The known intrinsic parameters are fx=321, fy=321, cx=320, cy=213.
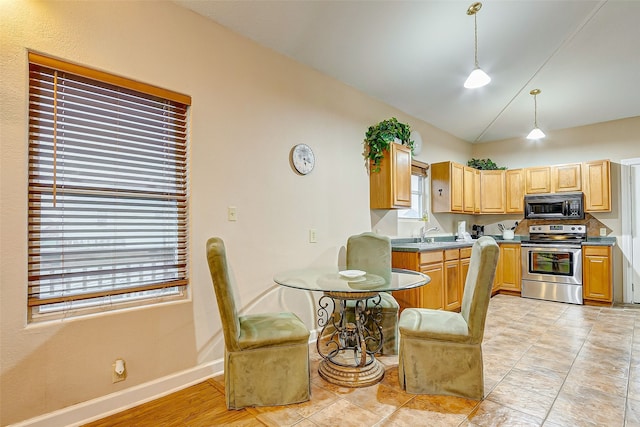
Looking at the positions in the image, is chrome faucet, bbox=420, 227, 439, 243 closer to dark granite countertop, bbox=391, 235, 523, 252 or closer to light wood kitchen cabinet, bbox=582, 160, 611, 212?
dark granite countertop, bbox=391, 235, 523, 252

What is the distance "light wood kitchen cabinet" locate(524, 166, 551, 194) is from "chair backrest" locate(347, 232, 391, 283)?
12.0 ft

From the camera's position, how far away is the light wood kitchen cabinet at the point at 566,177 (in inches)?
194

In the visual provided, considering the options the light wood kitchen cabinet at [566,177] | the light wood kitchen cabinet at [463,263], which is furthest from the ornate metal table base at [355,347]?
the light wood kitchen cabinet at [566,177]

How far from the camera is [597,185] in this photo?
4.77 m

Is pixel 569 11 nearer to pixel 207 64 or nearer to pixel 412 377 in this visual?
pixel 207 64

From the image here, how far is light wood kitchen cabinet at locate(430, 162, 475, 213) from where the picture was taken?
4.94 metres

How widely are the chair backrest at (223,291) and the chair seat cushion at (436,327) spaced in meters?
1.13

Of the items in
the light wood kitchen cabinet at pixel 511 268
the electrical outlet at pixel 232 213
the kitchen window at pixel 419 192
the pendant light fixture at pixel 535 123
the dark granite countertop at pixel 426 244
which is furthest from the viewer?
the light wood kitchen cabinet at pixel 511 268

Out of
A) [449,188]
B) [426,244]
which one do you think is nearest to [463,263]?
[426,244]

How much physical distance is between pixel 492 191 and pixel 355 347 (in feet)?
14.6

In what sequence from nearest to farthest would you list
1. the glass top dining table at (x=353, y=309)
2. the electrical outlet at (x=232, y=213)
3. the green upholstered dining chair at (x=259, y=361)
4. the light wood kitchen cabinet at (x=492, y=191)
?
the green upholstered dining chair at (x=259, y=361)
the glass top dining table at (x=353, y=309)
the electrical outlet at (x=232, y=213)
the light wood kitchen cabinet at (x=492, y=191)

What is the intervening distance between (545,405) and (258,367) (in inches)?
72.9

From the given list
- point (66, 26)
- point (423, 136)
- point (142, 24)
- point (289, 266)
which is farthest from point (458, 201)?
point (66, 26)

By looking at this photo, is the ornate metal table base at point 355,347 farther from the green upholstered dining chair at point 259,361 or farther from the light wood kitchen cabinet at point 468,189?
the light wood kitchen cabinet at point 468,189
